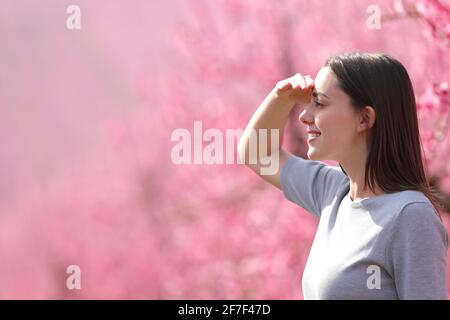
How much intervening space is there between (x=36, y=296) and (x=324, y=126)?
5.83 meters

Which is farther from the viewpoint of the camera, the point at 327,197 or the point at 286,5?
the point at 286,5

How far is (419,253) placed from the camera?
5.67 feet

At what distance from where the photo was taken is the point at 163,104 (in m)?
6.77

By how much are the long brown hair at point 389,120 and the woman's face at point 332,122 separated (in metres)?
0.04

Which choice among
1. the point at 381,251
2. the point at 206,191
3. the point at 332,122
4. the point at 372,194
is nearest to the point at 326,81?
the point at 332,122

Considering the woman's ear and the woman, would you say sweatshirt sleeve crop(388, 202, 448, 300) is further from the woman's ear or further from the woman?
the woman's ear

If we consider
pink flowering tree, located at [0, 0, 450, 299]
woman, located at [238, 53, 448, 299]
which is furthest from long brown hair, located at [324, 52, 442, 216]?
pink flowering tree, located at [0, 0, 450, 299]

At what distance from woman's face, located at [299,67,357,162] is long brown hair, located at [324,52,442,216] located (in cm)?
4

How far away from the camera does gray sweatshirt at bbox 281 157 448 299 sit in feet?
5.68

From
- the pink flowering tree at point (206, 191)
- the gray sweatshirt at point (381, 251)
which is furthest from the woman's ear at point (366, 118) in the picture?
the pink flowering tree at point (206, 191)

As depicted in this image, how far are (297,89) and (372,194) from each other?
35 cm

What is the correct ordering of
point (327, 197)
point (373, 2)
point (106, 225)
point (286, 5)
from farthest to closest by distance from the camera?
point (106, 225) < point (286, 5) < point (373, 2) < point (327, 197)
